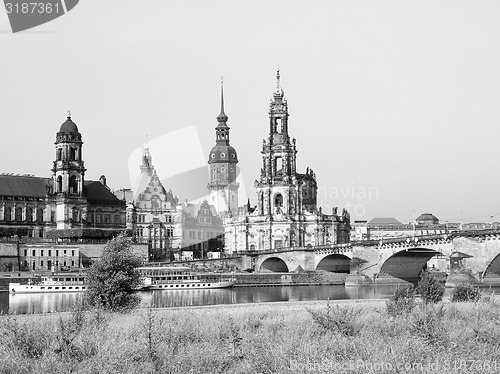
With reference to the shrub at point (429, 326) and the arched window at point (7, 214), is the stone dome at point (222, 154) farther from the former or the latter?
the shrub at point (429, 326)

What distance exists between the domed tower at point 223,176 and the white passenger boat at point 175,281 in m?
53.9

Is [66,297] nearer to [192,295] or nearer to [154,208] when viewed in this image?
[192,295]

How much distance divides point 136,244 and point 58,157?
15.5m

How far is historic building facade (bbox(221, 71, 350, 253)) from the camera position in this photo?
112 metres

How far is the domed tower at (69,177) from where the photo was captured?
103188 millimetres

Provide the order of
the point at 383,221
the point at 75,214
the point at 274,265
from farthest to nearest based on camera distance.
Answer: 1. the point at 383,221
2. the point at 274,265
3. the point at 75,214

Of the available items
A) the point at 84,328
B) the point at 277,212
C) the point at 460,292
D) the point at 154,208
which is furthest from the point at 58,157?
the point at 84,328

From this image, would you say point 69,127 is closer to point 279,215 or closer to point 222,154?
point 279,215

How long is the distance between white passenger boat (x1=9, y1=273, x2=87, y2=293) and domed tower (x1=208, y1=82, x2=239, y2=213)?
64948 mm

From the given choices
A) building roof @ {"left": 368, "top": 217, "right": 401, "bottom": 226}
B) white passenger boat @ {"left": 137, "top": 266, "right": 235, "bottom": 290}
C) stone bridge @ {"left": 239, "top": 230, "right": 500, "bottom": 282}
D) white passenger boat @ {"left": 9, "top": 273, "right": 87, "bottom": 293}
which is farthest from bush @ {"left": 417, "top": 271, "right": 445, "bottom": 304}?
building roof @ {"left": 368, "top": 217, "right": 401, "bottom": 226}

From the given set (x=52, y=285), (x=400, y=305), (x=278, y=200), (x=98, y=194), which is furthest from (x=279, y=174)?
(x=400, y=305)

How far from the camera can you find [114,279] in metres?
41.9

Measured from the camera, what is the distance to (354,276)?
86750mm

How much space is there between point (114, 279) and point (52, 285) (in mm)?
34536
